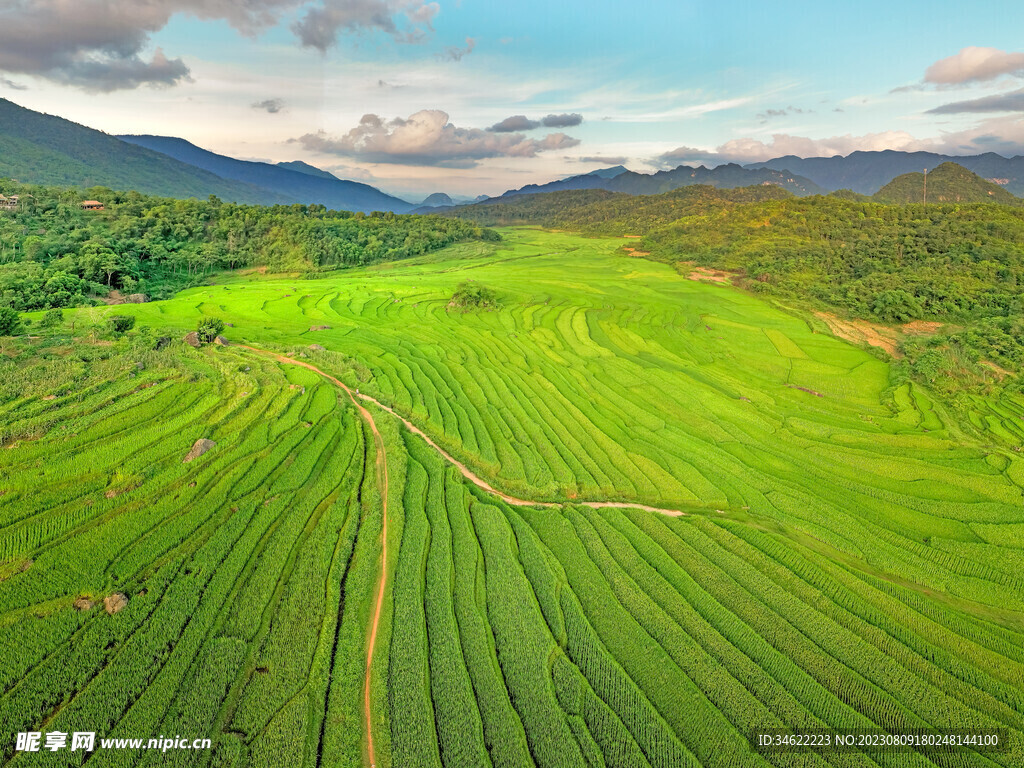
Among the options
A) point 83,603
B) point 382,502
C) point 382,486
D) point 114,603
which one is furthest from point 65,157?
point 114,603

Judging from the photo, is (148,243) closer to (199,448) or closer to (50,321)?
(50,321)

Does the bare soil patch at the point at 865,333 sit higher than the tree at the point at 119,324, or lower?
lower

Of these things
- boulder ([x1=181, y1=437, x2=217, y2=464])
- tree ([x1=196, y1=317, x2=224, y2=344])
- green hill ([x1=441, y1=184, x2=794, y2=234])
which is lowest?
boulder ([x1=181, y1=437, x2=217, y2=464])

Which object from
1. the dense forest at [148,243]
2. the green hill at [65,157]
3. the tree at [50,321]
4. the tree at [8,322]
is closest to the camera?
the tree at [8,322]

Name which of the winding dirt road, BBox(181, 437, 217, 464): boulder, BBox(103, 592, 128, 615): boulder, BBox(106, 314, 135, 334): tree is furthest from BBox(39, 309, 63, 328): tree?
BBox(103, 592, 128, 615): boulder

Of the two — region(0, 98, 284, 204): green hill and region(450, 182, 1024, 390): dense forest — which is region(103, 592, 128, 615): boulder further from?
region(0, 98, 284, 204): green hill

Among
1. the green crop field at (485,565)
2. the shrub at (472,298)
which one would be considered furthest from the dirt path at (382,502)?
the shrub at (472,298)

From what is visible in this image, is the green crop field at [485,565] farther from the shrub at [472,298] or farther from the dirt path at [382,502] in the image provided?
the shrub at [472,298]
